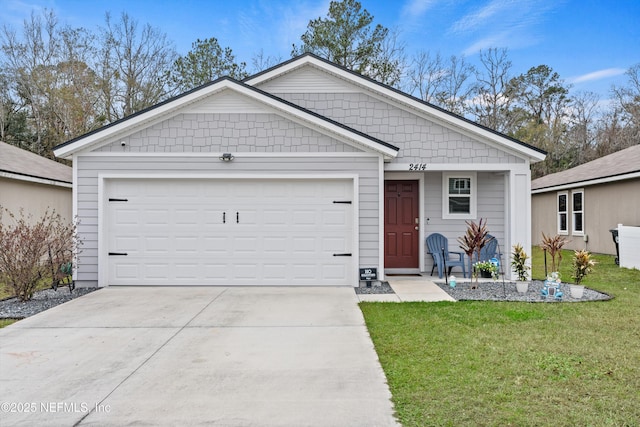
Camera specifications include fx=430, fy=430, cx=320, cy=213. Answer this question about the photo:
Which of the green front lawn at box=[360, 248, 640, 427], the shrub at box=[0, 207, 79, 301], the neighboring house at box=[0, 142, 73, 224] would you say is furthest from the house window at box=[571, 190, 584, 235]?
the neighboring house at box=[0, 142, 73, 224]

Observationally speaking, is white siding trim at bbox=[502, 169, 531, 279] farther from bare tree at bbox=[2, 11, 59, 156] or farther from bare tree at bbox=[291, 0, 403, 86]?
bare tree at bbox=[2, 11, 59, 156]

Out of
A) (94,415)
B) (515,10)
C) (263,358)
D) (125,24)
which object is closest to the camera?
(94,415)

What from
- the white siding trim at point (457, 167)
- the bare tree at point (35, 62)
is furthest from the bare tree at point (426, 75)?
the bare tree at point (35, 62)

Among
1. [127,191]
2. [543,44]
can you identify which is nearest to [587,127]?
[543,44]

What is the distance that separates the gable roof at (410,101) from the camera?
895 centimetres

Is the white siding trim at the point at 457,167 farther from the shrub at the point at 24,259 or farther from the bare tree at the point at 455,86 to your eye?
the bare tree at the point at 455,86

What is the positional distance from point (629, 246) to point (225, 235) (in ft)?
33.5

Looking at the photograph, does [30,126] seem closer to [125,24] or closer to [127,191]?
[125,24]

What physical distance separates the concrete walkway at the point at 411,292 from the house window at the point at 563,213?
34.8ft

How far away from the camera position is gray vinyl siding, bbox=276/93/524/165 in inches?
362

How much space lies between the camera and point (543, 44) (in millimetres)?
24547

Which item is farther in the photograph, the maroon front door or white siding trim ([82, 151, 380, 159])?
the maroon front door

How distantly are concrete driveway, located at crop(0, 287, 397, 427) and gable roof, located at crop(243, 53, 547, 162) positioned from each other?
471cm

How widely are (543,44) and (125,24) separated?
23731mm
